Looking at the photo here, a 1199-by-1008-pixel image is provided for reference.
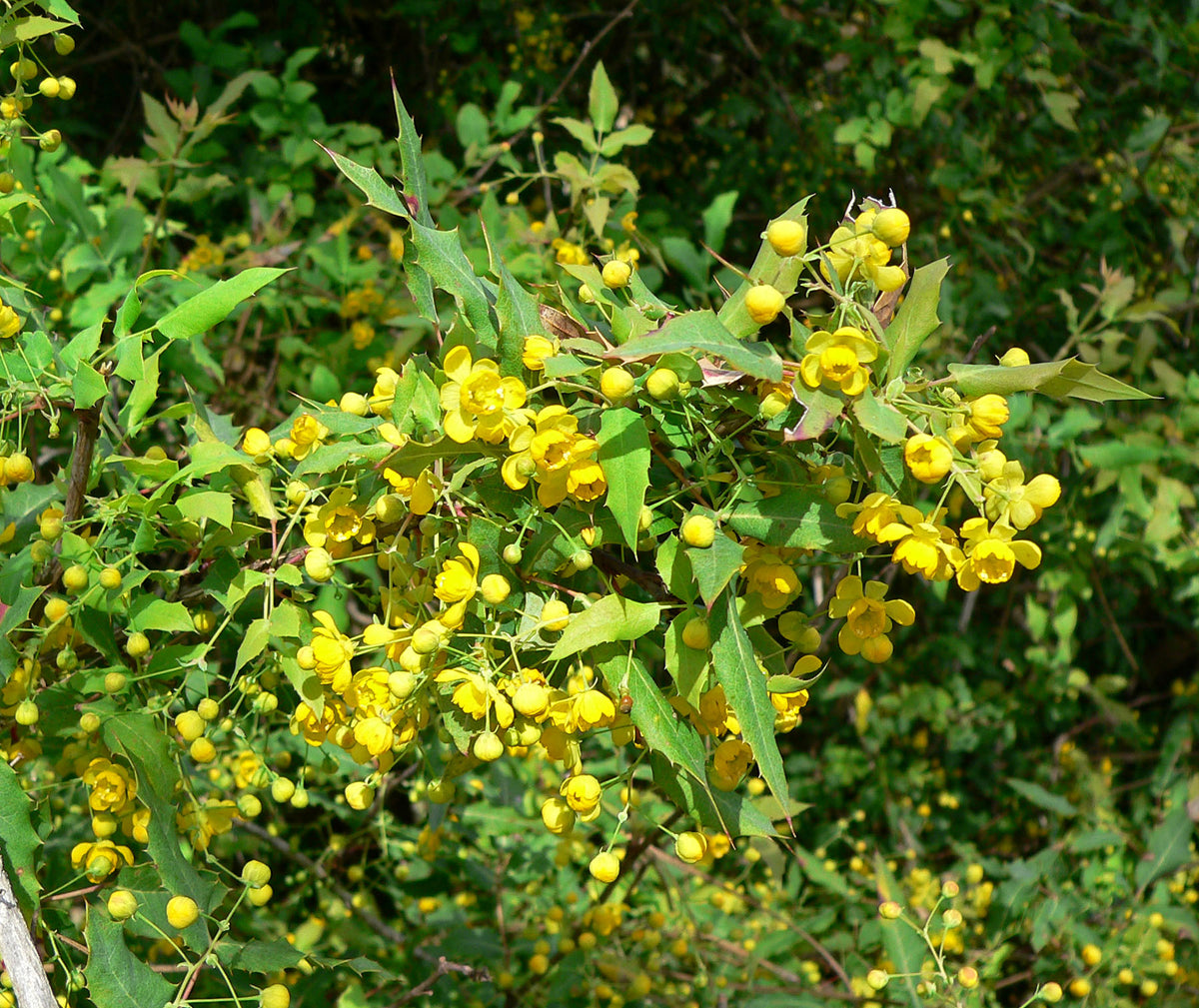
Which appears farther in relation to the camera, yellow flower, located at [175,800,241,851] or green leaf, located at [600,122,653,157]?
green leaf, located at [600,122,653,157]

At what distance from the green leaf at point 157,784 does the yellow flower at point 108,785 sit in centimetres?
6

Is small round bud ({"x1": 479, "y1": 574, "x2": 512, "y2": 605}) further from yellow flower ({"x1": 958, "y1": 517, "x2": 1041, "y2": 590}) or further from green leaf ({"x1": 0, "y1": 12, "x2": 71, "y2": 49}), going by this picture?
green leaf ({"x1": 0, "y1": 12, "x2": 71, "y2": 49})

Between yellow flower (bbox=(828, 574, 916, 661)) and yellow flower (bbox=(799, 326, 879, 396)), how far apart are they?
0.22m

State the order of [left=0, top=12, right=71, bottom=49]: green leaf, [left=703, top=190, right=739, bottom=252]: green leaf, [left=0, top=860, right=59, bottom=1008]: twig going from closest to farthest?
[left=0, top=860, right=59, bottom=1008]: twig < [left=0, top=12, right=71, bottom=49]: green leaf < [left=703, top=190, right=739, bottom=252]: green leaf

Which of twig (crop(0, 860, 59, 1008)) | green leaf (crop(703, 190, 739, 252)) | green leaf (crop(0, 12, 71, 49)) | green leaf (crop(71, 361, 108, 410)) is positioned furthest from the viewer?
green leaf (crop(703, 190, 739, 252))

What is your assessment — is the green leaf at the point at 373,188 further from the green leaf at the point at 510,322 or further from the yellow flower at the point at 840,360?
the yellow flower at the point at 840,360

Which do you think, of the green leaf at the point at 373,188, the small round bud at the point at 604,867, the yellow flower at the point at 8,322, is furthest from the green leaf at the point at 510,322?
the yellow flower at the point at 8,322

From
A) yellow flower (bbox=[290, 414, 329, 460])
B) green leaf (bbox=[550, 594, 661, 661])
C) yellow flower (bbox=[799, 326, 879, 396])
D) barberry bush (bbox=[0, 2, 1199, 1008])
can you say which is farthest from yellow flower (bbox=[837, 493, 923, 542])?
yellow flower (bbox=[290, 414, 329, 460])

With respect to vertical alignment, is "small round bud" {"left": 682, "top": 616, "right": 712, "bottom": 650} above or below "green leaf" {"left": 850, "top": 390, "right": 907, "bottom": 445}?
below

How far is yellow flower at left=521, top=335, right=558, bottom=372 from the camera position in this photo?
101 centimetres

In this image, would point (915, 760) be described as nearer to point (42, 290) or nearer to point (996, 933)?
point (996, 933)

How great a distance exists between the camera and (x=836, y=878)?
2.86m

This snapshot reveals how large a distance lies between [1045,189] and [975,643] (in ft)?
5.44

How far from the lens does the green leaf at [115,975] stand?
3.71 ft
